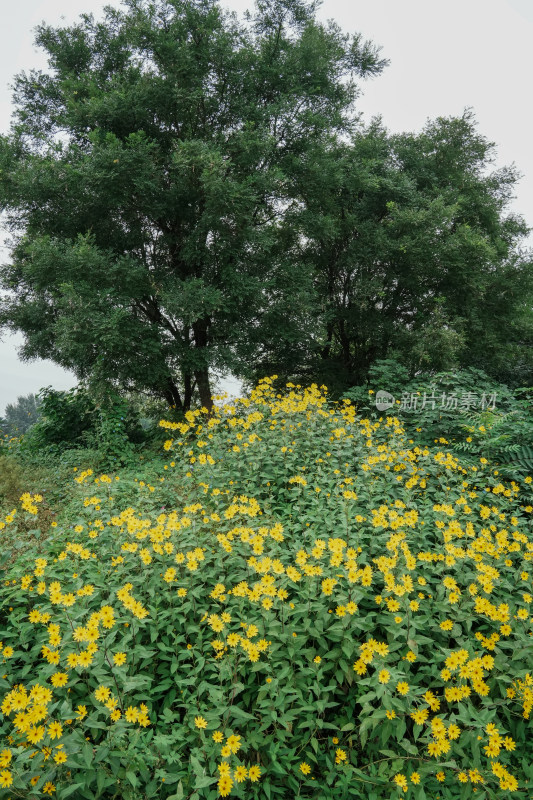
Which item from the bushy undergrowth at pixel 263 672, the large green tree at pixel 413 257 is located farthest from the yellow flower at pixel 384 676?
the large green tree at pixel 413 257

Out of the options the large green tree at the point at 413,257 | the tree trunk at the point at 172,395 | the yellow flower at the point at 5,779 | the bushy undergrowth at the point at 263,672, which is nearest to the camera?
the yellow flower at the point at 5,779

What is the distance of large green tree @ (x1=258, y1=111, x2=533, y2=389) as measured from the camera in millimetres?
10734

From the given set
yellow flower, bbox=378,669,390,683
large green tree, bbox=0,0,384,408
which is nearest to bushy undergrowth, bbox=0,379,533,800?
yellow flower, bbox=378,669,390,683

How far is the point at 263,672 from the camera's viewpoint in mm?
2301

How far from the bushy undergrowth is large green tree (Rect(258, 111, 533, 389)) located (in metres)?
8.18

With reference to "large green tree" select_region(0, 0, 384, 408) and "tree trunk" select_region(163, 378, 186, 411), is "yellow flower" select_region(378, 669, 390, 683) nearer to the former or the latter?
"large green tree" select_region(0, 0, 384, 408)

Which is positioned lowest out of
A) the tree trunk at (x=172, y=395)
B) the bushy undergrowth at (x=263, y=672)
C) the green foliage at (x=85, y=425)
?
the bushy undergrowth at (x=263, y=672)

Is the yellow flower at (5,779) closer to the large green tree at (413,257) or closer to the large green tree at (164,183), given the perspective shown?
the large green tree at (164,183)

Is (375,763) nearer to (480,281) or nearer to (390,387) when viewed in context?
(390,387)

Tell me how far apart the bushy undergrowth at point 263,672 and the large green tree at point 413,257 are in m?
8.18

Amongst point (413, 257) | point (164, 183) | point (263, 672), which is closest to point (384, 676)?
point (263, 672)

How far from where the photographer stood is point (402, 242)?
1097 cm

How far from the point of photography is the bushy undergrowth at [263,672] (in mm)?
1852

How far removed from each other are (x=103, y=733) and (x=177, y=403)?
1059cm
